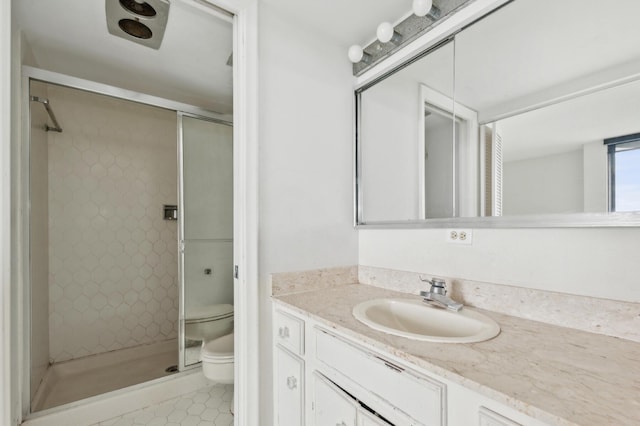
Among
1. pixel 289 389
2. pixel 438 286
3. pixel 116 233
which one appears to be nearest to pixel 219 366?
pixel 289 389

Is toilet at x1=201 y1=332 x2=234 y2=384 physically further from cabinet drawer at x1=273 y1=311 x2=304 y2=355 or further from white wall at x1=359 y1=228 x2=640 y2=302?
white wall at x1=359 y1=228 x2=640 y2=302

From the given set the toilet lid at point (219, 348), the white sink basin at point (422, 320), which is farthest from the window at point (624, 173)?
the toilet lid at point (219, 348)

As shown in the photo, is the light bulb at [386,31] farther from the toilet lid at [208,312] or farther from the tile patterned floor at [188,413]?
the tile patterned floor at [188,413]

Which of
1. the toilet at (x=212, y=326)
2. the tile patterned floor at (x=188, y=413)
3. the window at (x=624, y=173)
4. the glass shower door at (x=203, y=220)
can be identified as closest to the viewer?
the window at (x=624, y=173)

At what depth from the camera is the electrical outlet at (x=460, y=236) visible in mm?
1138

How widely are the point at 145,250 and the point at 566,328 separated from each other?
9.12 ft

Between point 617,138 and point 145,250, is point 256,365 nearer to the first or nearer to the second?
point 617,138

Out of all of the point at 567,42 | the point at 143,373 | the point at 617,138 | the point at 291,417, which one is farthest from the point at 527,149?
the point at 143,373

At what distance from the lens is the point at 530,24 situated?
3.21ft

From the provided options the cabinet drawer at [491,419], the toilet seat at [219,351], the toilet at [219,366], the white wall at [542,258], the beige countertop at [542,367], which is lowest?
the toilet at [219,366]

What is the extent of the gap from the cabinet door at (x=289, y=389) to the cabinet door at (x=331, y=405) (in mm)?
98

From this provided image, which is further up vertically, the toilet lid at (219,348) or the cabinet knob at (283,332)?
A: the cabinet knob at (283,332)

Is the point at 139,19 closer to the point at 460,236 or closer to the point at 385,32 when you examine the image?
the point at 385,32

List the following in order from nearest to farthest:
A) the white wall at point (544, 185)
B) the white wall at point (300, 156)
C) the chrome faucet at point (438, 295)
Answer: the white wall at point (544, 185)
the chrome faucet at point (438, 295)
the white wall at point (300, 156)
